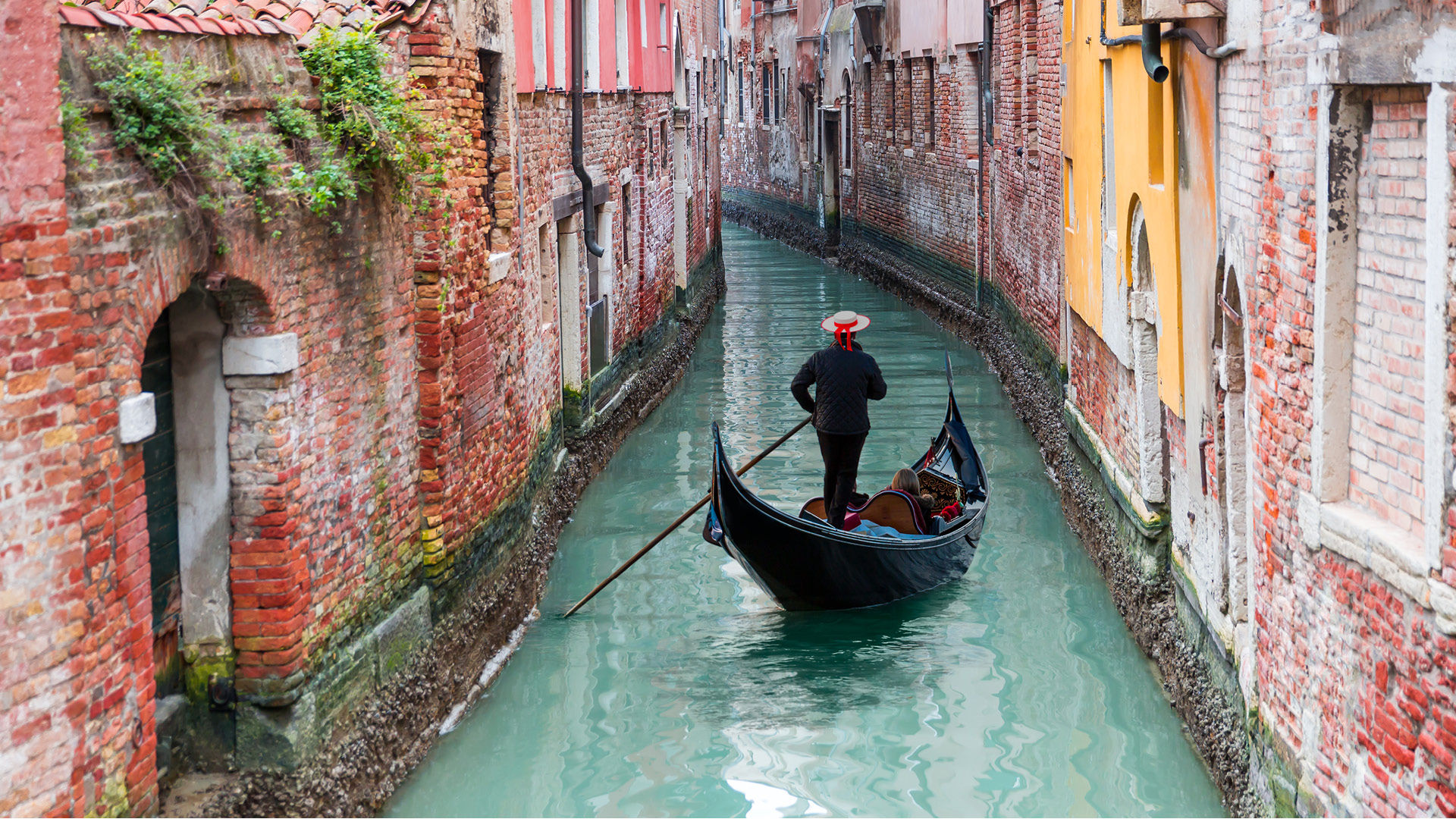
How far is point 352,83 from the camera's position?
16.9 feet

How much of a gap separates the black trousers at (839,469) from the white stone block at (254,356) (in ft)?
12.2

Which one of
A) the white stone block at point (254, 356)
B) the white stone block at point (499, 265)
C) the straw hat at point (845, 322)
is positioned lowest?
the straw hat at point (845, 322)

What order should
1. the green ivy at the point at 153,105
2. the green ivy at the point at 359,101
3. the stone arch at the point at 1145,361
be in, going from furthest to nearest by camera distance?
the stone arch at the point at 1145,361 < the green ivy at the point at 359,101 < the green ivy at the point at 153,105

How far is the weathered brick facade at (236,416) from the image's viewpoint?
3.32 metres

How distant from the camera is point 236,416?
4.65 metres

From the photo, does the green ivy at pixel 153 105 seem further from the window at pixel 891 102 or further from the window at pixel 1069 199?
the window at pixel 891 102

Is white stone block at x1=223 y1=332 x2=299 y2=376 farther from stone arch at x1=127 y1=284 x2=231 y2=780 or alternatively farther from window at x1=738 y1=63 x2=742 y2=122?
window at x1=738 y1=63 x2=742 y2=122

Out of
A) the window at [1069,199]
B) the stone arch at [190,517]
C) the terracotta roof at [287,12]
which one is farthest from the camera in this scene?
the window at [1069,199]

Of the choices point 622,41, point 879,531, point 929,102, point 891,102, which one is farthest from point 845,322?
point 891,102

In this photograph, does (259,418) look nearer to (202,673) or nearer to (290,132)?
(202,673)

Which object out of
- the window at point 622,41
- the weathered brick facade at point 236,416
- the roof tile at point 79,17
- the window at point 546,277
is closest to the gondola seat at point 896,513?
the weathered brick facade at point 236,416

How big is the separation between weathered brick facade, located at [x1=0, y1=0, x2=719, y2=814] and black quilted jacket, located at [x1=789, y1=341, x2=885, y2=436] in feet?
5.02

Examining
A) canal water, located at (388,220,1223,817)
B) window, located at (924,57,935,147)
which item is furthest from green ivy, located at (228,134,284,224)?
window, located at (924,57,935,147)

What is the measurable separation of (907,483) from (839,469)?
1.60 feet
